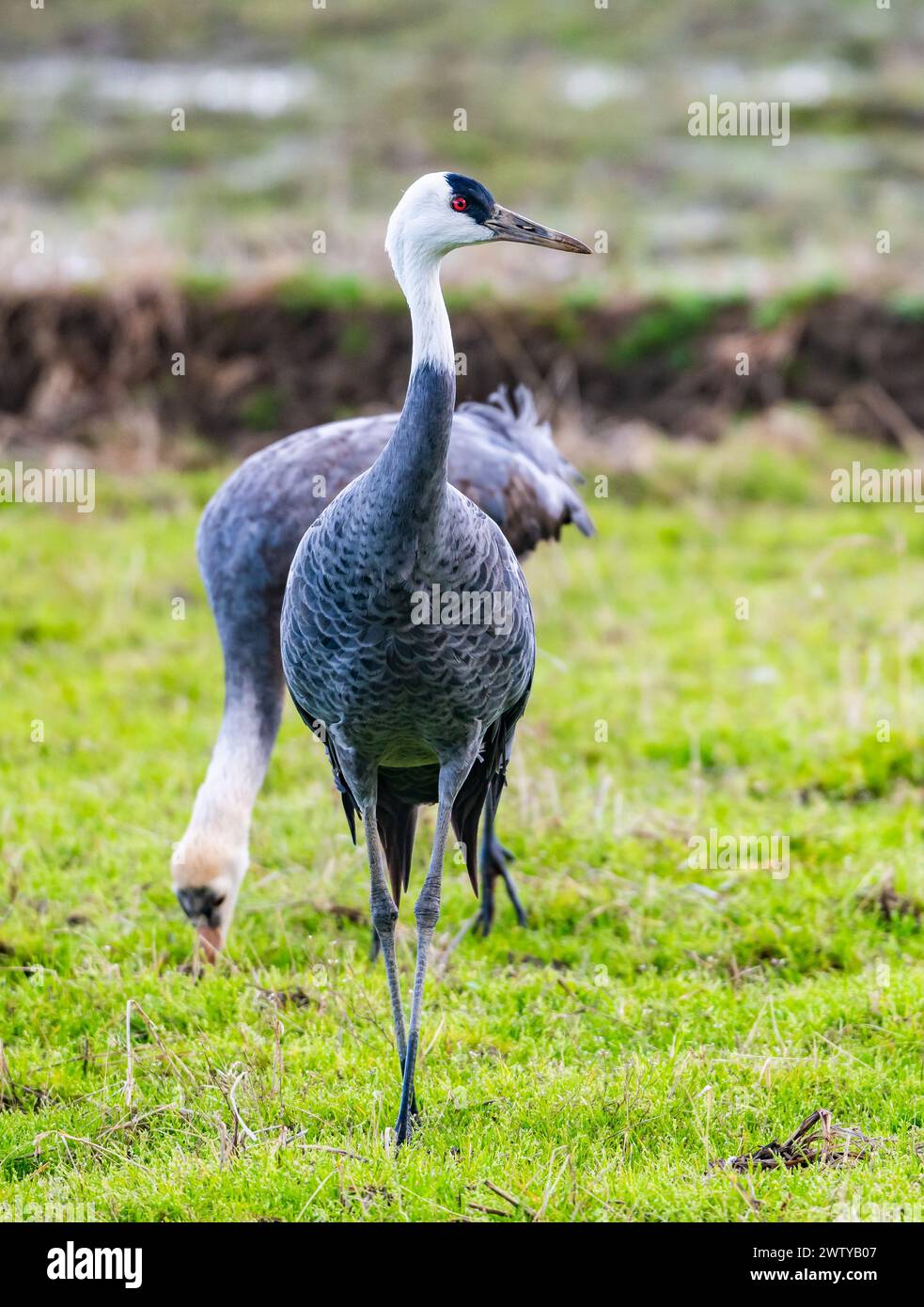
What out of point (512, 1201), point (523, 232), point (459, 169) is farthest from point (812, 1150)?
point (459, 169)

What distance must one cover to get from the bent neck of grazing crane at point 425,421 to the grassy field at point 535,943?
62.0 inches

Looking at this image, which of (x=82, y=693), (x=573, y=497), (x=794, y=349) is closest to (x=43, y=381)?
(x=82, y=693)

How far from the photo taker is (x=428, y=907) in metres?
4.18

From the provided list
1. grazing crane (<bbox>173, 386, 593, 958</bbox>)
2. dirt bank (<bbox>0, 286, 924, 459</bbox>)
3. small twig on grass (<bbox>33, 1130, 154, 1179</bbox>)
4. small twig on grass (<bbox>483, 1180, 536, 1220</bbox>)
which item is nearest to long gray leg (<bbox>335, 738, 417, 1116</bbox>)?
small twig on grass (<bbox>483, 1180, 536, 1220</bbox>)

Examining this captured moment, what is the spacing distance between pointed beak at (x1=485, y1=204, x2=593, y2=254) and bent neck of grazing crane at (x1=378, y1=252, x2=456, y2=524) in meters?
0.22

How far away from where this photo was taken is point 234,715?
202 inches

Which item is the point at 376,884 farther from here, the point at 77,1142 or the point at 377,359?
the point at 377,359

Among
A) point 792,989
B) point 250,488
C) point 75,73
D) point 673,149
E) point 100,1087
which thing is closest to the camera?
point 100,1087

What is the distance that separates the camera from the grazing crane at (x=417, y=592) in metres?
3.55

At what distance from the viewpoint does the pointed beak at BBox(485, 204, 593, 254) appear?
3678 mm

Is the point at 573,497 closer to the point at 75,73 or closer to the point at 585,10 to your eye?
the point at 75,73

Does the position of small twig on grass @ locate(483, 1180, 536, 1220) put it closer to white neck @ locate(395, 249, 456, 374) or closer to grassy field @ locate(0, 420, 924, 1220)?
grassy field @ locate(0, 420, 924, 1220)

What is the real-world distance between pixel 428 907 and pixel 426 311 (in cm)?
157
